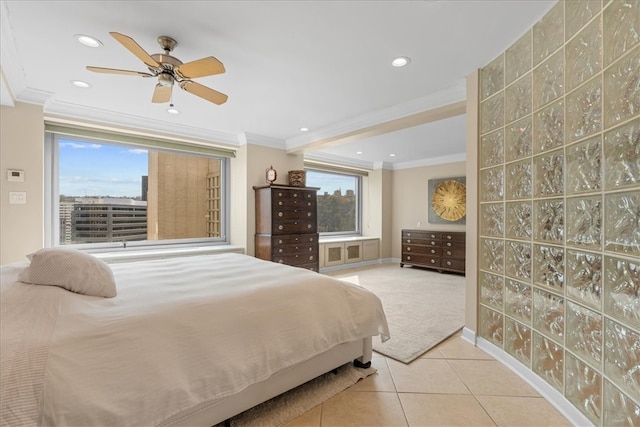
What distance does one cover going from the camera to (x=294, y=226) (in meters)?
4.47

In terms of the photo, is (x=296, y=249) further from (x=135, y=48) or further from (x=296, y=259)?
(x=135, y=48)

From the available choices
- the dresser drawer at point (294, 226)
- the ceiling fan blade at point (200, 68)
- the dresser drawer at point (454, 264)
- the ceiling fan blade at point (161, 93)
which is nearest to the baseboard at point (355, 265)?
the dresser drawer at point (294, 226)

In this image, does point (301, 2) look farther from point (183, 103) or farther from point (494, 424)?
point (494, 424)

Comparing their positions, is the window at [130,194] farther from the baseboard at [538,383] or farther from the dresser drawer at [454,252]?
the dresser drawer at [454,252]

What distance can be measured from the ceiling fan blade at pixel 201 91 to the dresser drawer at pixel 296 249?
7.76 ft

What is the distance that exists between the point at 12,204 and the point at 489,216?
14.9 ft

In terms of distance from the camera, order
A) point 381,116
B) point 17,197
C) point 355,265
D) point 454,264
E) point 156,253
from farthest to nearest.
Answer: point 355,265 < point 454,264 < point 156,253 < point 381,116 < point 17,197

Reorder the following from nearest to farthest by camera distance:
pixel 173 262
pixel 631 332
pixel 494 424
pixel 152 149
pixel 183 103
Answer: pixel 631 332 → pixel 494 424 → pixel 173 262 → pixel 183 103 → pixel 152 149

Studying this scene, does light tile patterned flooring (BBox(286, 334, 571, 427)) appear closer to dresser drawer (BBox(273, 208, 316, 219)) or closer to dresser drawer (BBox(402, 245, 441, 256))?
dresser drawer (BBox(273, 208, 316, 219))

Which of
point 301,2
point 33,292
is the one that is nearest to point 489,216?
point 301,2

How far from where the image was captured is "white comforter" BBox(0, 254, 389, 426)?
99 cm

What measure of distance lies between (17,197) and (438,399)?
418 cm

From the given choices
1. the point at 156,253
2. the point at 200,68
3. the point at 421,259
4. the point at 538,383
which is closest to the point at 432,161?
the point at 421,259

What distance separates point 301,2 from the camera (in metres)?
1.73
